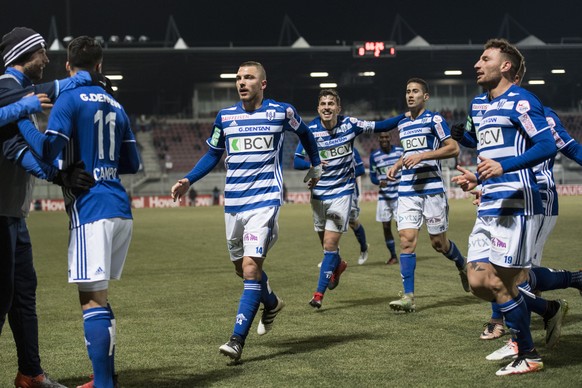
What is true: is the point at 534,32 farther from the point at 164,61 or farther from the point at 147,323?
the point at 147,323

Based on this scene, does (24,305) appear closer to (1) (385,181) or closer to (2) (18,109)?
(2) (18,109)

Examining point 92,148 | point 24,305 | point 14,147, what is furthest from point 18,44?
point 24,305

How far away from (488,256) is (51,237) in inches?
718

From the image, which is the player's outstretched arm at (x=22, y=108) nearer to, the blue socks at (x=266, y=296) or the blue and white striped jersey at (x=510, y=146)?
the blue socks at (x=266, y=296)

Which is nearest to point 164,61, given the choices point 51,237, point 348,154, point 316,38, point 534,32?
point 316,38

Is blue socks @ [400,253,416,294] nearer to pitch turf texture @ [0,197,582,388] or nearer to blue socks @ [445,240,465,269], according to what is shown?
pitch turf texture @ [0,197,582,388]

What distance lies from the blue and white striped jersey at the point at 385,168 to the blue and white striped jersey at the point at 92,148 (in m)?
10.8

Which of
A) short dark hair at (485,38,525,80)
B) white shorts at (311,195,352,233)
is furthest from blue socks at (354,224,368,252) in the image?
short dark hair at (485,38,525,80)

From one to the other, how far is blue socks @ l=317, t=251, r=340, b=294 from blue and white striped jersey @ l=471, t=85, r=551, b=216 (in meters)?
3.55

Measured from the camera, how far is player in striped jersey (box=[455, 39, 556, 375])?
5.68 metres

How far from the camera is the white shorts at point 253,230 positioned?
263 inches

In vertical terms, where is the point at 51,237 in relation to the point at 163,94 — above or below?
below

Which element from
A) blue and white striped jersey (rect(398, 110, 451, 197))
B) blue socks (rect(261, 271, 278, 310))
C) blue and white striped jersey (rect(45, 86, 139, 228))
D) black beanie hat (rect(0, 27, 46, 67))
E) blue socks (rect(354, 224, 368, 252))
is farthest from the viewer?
blue socks (rect(354, 224, 368, 252))

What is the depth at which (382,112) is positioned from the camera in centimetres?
5944
